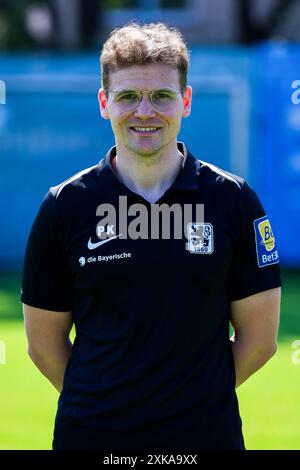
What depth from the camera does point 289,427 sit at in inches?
273

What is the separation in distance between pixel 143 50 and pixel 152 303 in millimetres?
842

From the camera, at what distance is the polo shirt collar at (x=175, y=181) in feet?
12.0

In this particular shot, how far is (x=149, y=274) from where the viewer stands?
11.5ft

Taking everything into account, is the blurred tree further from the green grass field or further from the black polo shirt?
the black polo shirt

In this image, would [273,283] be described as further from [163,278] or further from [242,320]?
[163,278]

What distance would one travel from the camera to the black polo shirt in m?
3.48

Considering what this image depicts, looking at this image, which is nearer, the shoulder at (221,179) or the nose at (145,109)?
the nose at (145,109)

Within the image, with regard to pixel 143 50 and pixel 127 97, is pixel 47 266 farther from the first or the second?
pixel 143 50

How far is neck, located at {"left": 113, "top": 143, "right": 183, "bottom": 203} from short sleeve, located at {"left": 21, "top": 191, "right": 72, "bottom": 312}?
27 centimetres

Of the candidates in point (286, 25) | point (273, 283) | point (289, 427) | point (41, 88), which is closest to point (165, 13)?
point (286, 25)

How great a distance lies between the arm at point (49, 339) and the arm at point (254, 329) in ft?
1.96
